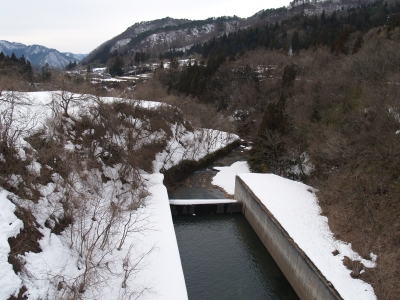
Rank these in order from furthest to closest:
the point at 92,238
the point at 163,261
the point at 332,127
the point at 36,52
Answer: the point at 36,52
the point at 332,127
the point at 92,238
the point at 163,261

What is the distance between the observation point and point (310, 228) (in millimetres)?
14562

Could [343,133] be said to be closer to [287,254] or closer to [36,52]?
[287,254]

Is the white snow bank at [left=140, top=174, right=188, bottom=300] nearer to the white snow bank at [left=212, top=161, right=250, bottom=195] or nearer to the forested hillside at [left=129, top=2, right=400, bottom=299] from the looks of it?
the forested hillside at [left=129, top=2, right=400, bottom=299]

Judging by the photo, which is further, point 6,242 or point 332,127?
point 332,127

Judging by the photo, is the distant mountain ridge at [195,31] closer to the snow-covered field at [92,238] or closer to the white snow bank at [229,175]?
the white snow bank at [229,175]

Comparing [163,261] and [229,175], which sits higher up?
[163,261]

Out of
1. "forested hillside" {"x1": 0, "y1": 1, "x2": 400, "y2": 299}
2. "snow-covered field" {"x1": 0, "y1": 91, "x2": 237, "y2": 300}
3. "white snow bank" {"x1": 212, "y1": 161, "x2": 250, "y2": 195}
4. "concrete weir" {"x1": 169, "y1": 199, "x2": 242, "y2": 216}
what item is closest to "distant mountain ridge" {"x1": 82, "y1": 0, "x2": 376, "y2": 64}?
"forested hillside" {"x1": 0, "y1": 1, "x2": 400, "y2": 299}

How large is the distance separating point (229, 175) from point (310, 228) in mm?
12908

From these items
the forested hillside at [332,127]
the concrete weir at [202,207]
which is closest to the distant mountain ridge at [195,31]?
the forested hillside at [332,127]

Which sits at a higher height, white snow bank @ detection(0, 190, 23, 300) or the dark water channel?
white snow bank @ detection(0, 190, 23, 300)

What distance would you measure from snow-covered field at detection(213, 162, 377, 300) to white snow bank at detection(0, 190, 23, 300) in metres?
10.8

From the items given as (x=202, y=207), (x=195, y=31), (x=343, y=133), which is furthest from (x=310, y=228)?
(x=195, y=31)

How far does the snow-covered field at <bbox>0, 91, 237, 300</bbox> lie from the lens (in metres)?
9.87

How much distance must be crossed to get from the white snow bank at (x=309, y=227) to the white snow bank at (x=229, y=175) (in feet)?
11.8
